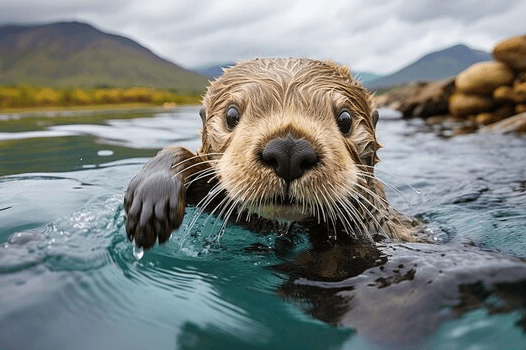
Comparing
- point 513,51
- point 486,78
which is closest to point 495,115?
point 486,78

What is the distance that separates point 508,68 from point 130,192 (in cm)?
1760

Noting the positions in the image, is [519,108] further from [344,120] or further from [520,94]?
[344,120]

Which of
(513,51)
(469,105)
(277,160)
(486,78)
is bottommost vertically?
(277,160)

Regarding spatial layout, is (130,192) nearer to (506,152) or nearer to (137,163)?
(137,163)

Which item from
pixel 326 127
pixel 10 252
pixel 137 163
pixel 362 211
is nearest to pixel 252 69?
pixel 326 127

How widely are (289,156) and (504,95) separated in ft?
51.9

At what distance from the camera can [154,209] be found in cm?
248

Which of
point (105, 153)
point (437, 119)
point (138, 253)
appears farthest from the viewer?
point (437, 119)

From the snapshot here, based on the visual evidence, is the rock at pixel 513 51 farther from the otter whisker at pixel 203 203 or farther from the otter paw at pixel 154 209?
the otter paw at pixel 154 209

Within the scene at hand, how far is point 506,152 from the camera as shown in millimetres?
7941

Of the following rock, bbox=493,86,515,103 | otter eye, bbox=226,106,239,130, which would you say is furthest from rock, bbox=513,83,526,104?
otter eye, bbox=226,106,239,130

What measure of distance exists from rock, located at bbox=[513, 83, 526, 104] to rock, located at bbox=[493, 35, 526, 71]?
4.56 ft

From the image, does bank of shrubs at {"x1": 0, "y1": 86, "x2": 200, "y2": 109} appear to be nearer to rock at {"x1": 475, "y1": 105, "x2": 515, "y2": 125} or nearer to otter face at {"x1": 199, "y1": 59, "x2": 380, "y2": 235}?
rock at {"x1": 475, "y1": 105, "x2": 515, "y2": 125}

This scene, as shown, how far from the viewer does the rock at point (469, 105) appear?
659 inches
